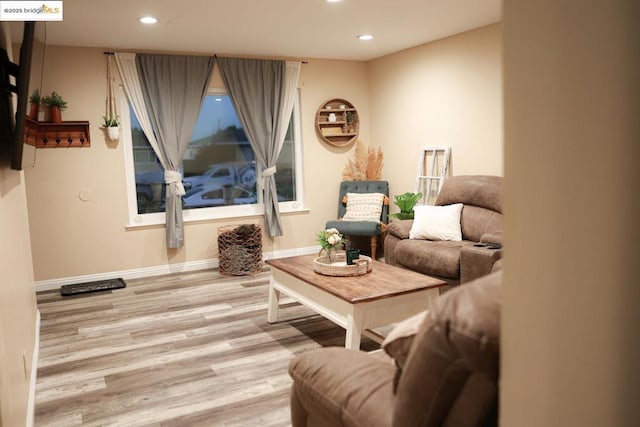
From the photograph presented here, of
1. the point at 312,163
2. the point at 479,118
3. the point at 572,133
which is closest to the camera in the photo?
the point at 572,133

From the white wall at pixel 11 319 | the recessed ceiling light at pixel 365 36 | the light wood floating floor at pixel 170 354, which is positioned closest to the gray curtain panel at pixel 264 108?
the recessed ceiling light at pixel 365 36

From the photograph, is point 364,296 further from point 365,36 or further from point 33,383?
point 365,36

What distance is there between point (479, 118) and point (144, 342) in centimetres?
381

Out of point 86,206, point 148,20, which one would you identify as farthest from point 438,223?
point 86,206

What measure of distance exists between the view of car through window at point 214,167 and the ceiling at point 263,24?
791mm

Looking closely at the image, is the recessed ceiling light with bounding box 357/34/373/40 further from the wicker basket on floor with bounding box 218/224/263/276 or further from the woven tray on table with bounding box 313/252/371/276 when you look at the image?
the woven tray on table with bounding box 313/252/371/276

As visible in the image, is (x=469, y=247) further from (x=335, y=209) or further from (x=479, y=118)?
(x=335, y=209)

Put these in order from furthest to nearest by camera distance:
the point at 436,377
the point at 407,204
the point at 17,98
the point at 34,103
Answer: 1. the point at 407,204
2. the point at 34,103
3. the point at 17,98
4. the point at 436,377

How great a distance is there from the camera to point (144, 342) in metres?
3.96

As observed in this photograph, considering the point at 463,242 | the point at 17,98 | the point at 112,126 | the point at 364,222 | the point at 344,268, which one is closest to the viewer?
the point at 17,98

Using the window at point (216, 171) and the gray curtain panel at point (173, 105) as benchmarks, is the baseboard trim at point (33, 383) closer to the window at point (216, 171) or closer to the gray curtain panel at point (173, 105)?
the gray curtain panel at point (173, 105)

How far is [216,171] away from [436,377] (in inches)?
222

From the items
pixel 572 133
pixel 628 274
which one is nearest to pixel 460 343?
pixel 628 274

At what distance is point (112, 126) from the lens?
5.70 m
